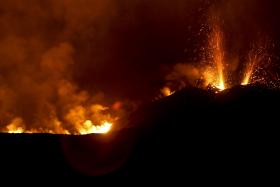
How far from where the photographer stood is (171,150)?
26875mm

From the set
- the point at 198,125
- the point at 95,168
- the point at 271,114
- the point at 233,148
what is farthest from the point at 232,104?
the point at 95,168

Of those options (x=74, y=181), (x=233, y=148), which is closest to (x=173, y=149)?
(x=233, y=148)

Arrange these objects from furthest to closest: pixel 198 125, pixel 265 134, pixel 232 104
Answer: pixel 232 104 → pixel 198 125 → pixel 265 134

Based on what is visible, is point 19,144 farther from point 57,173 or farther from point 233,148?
point 233,148

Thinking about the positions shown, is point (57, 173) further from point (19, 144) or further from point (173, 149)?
point (173, 149)

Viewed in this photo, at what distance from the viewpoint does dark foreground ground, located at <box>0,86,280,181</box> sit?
80.5ft

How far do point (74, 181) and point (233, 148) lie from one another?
11381 mm

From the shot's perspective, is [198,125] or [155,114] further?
[155,114]

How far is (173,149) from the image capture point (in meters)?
27.0

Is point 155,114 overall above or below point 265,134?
above

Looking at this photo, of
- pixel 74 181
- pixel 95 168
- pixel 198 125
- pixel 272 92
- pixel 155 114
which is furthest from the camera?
pixel 155 114

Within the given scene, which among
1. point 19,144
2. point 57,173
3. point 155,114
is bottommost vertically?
point 57,173

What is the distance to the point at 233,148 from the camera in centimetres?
2717

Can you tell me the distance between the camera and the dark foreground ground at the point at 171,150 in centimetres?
2455
